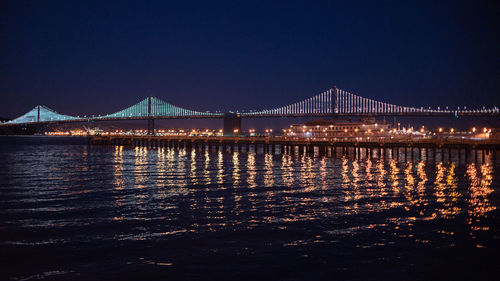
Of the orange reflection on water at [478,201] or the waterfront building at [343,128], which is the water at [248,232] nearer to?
the orange reflection on water at [478,201]

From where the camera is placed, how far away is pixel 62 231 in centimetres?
1302

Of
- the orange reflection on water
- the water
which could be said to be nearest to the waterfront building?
the orange reflection on water

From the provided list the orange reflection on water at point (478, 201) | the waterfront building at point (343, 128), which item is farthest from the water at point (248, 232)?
the waterfront building at point (343, 128)

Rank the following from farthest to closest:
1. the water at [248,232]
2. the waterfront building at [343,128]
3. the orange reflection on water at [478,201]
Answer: the waterfront building at [343,128], the orange reflection on water at [478,201], the water at [248,232]

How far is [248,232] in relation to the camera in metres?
13.0

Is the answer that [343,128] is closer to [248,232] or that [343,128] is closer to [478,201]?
[478,201]

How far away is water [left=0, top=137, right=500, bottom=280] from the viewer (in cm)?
982

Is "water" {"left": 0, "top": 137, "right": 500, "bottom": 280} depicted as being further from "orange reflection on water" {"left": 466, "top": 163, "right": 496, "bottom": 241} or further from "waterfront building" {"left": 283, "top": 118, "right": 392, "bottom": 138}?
"waterfront building" {"left": 283, "top": 118, "right": 392, "bottom": 138}

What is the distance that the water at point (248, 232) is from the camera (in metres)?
9.82

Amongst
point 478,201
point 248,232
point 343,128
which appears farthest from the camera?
point 343,128

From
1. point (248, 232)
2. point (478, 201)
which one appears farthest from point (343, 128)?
point (248, 232)

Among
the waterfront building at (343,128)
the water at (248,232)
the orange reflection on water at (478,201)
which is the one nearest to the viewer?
the water at (248,232)

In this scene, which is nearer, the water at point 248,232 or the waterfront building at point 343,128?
the water at point 248,232

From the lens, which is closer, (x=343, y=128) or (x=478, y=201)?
(x=478, y=201)
